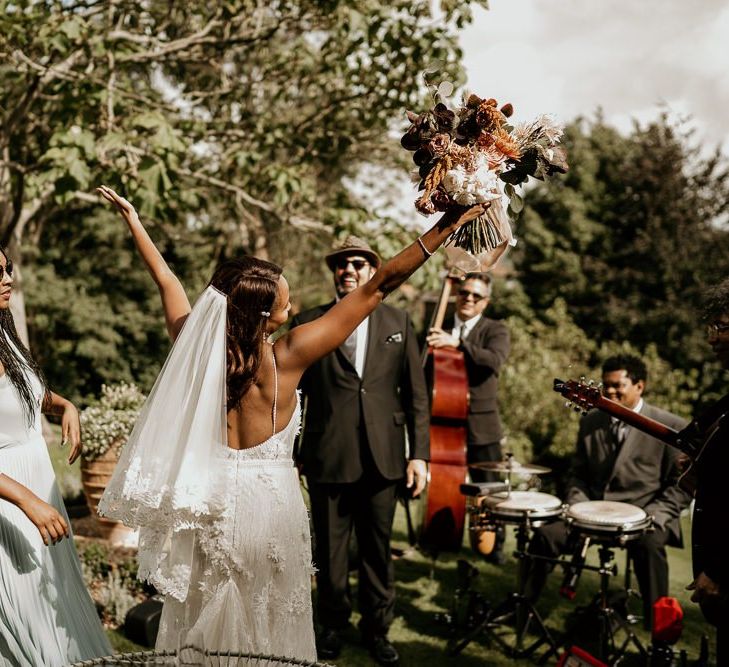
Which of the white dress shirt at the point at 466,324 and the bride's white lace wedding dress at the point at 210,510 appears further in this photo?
the white dress shirt at the point at 466,324

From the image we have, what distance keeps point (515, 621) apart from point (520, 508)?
3.35 feet

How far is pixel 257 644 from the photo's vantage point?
9.40 ft

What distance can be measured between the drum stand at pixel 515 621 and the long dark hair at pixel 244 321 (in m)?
2.46

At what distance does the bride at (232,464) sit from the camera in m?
2.64

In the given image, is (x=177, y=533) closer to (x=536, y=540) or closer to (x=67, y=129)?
(x=536, y=540)

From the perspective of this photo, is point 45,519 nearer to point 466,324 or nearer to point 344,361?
A: point 344,361

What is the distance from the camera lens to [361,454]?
4547mm

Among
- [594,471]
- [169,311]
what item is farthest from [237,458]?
[594,471]

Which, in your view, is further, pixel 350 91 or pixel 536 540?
pixel 350 91

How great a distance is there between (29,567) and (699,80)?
59453 millimetres

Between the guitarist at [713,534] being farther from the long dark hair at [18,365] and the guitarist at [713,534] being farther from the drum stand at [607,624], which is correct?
the long dark hair at [18,365]

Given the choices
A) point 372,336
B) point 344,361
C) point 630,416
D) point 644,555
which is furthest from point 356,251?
point 644,555

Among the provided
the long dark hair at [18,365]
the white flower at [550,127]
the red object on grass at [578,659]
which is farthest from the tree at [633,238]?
the long dark hair at [18,365]

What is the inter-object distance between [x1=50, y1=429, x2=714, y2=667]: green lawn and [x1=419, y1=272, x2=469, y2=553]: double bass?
533mm
